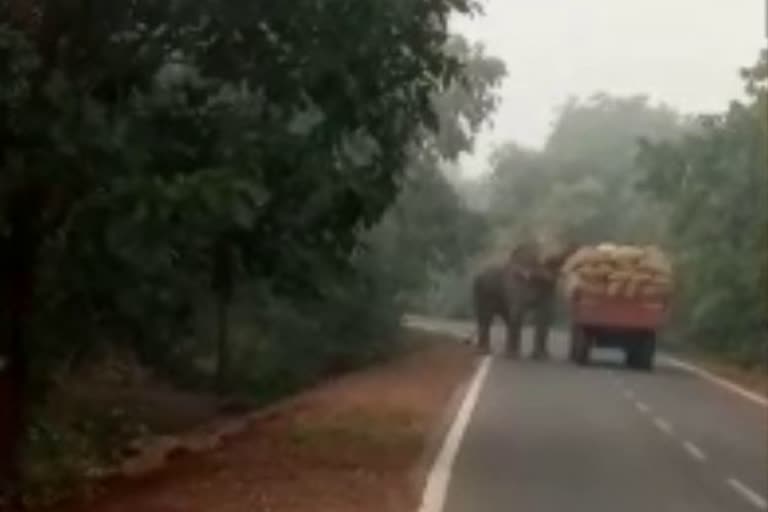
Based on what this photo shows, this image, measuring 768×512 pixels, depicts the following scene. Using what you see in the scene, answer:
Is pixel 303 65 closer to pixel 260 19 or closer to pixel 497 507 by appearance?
pixel 260 19

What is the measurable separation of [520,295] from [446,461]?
2640 cm

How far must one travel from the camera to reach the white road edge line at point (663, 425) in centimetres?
2572

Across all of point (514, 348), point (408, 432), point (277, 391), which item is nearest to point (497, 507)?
point (408, 432)

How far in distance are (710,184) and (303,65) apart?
33.3 m

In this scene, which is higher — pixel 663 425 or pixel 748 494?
pixel 663 425

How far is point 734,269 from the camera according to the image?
4500 centimetres

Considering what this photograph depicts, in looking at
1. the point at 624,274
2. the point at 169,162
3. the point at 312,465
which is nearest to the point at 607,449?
the point at 312,465

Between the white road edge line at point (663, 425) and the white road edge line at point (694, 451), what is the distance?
1642 millimetres

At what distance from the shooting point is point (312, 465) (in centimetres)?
1897

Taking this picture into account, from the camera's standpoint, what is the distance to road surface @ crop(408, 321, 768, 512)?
17.3 m

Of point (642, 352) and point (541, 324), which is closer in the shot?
point (642, 352)

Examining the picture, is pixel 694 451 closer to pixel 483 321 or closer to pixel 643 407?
pixel 643 407

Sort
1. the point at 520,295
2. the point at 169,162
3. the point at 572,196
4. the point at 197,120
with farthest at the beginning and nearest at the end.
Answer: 1. the point at 572,196
2. the point at 520,295
3. the point at 197,120
4. the point at 169,162

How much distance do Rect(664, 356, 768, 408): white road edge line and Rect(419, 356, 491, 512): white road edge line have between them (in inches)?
230
